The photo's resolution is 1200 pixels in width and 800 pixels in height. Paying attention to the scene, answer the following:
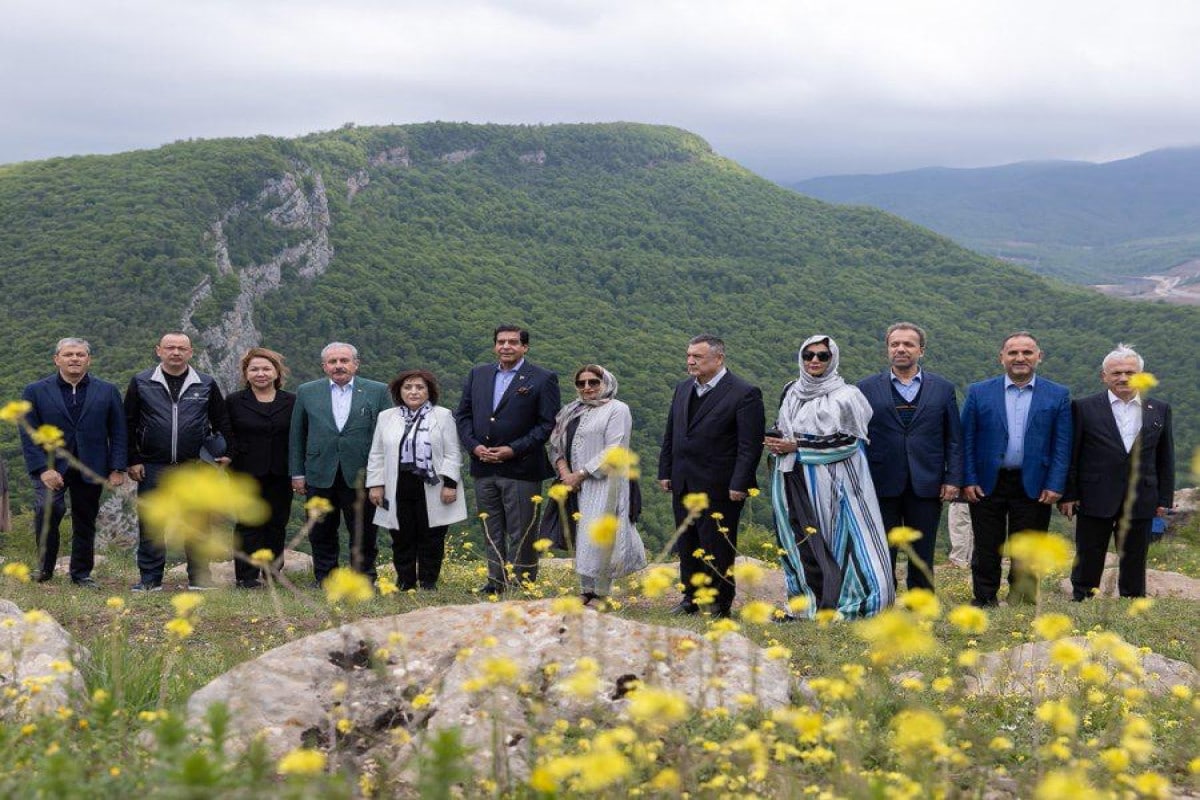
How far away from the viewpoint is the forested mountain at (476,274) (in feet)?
136

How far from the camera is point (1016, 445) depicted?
6.41 meters

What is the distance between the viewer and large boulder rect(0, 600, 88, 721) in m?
2.79

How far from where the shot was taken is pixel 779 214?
8119cm

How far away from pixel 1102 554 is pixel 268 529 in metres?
A: 6.24

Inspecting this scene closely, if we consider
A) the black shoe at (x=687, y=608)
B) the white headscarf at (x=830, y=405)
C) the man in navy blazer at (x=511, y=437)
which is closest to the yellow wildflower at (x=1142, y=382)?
the white headscarf at (x=830, y=405)

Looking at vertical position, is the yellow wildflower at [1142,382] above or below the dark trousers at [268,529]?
above

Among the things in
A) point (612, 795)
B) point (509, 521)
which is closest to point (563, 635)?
point (612, 795)

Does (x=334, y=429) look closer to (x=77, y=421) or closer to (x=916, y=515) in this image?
(x=77, y=421)

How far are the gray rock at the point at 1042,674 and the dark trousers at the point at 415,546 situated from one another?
4.06 meters

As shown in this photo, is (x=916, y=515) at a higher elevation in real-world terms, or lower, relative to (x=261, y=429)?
lower

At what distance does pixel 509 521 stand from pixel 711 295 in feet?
190

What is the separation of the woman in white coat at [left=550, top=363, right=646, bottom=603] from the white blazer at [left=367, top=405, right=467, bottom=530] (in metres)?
0.91

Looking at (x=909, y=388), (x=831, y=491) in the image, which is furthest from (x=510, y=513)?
(x=909, y=388)

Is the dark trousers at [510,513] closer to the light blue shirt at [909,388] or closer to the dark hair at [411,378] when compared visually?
the dark hair at [411,378]
